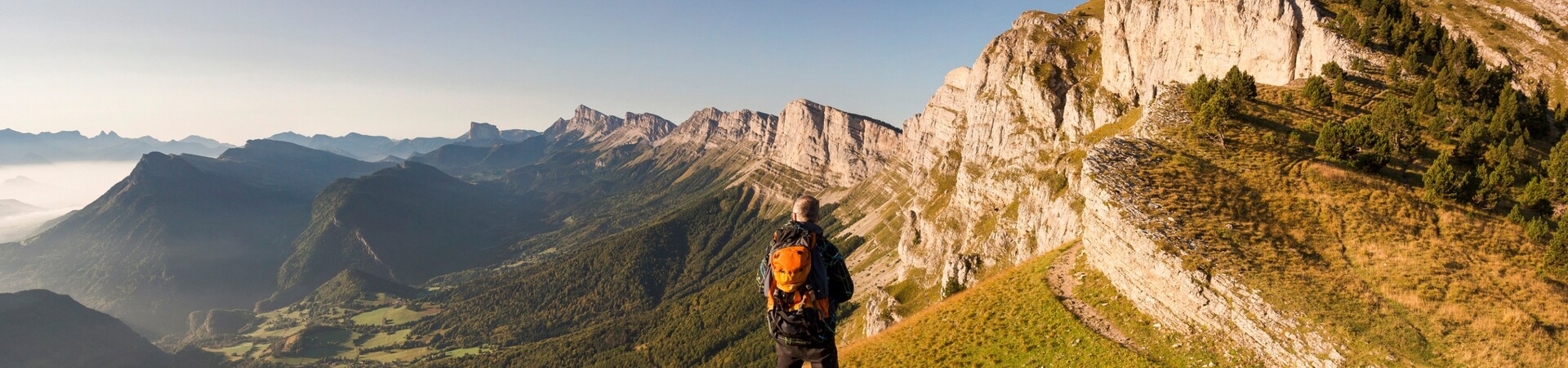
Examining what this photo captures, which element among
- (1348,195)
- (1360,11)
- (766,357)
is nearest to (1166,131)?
(1348,195)

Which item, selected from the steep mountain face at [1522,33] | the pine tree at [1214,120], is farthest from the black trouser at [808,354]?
the steep mountain face at [1522,33]

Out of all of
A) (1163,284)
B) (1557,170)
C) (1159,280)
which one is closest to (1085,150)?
(1557,170)

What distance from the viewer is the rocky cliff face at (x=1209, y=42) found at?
55.0 metres

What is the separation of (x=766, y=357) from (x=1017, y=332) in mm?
149316

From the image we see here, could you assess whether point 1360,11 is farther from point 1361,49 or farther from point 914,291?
point 914,291

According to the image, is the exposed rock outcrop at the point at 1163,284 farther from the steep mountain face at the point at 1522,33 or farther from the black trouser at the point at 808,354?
the steep mountain face at the point at 1522,33

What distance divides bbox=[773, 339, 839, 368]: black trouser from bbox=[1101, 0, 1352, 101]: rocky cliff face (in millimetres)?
67443

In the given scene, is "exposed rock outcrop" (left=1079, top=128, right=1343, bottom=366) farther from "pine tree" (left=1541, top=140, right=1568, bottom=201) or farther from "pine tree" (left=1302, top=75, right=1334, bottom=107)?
"pine tree" (left=1541, top=140, right=1568, bottom=201)

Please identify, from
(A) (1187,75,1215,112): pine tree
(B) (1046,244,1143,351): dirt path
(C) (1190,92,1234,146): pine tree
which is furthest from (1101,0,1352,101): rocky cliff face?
(B) (1046,244,1143,351): dirt path

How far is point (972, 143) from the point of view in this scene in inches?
5915

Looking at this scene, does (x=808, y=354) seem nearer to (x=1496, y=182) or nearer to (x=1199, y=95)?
(x=1496, y=182)

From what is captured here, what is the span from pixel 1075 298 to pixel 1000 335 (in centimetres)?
591

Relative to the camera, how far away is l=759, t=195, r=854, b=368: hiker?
7.80m

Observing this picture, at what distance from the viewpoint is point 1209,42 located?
7094cm
